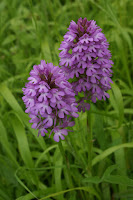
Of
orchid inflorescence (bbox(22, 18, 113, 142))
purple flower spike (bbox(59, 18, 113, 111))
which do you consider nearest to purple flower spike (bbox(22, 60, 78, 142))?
orchid inflorescence (bbox(22, 18, 113, 142))

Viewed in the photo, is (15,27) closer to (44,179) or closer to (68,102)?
(44,179)

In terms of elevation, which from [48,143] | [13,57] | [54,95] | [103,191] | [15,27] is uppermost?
[15,27]

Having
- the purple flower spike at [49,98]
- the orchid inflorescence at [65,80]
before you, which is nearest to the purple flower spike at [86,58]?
the orchid inflorescence at [65,80]

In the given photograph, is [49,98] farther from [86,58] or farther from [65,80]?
[86,58]

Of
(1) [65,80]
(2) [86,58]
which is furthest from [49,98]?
(2) [86,58]

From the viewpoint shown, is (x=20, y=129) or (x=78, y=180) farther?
(x=20, y=129)

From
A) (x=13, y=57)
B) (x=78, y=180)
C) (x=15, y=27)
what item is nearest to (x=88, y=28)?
(x=78, y=180)
